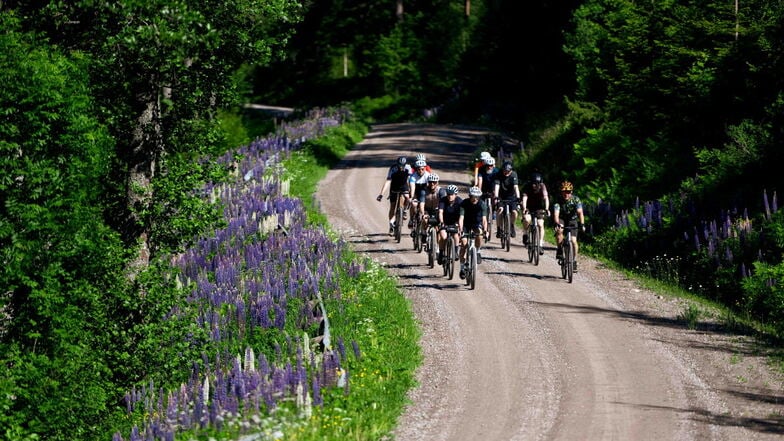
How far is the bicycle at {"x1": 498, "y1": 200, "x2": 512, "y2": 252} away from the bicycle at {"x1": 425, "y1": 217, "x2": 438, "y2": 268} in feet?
7.22

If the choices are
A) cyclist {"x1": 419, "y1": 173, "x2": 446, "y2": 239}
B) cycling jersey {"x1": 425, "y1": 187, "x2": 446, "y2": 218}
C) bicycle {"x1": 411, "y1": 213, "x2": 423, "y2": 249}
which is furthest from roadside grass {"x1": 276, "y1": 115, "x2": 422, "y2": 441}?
bicycle {"x1": 411, "y1": 213, "x2": 423, "y2": 249}

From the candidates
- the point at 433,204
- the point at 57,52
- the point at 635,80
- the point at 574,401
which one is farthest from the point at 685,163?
the point at 57,52

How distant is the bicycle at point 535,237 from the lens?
2075 cm

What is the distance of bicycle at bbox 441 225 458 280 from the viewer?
19.6 meters

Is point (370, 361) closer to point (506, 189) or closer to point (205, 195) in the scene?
point (205, 195)

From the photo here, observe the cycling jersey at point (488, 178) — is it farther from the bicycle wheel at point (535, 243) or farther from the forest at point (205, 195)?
the forest at point (205, 195)

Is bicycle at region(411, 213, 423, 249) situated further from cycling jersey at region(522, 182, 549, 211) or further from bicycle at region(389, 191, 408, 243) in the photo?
cycling jersey at region(522, 182, 549, 211)

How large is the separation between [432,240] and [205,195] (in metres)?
5.47

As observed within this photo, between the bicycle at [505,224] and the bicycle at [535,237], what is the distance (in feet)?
4.27

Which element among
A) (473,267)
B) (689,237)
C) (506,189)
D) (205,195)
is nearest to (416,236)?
(506,189)

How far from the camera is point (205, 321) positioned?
53.6ft

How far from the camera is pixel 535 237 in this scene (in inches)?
827

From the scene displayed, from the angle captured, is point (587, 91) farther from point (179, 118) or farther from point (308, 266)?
point (179, 118)

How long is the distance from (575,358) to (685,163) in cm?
1142
